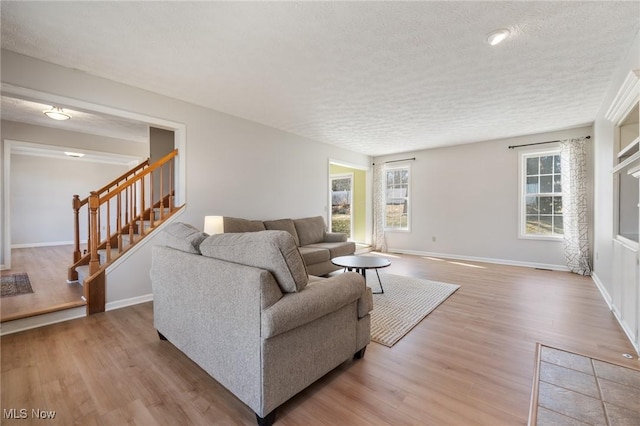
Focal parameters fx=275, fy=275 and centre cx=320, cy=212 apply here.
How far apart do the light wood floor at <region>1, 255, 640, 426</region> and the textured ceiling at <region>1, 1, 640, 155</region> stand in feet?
8.04

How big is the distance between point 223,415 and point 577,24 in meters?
3.49

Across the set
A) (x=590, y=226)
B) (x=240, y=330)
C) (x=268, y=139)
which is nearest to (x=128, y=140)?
(x=268, y=139)

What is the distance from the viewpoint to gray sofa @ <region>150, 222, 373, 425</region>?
4.43ft

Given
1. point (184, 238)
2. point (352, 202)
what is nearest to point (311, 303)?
point (184, 238)

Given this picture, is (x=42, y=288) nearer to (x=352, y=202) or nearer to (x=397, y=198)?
(x=352, y=202)

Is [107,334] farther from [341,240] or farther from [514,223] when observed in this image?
[514,223]

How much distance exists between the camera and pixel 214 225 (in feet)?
11.5

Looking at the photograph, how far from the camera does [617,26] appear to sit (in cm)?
205

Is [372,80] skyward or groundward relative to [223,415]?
skyward

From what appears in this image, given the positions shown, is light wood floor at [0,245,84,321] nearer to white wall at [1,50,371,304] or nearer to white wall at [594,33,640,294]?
white wall at [1,50,371,304]

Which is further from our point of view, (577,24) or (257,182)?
(257,182)

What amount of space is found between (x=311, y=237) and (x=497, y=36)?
356 cm

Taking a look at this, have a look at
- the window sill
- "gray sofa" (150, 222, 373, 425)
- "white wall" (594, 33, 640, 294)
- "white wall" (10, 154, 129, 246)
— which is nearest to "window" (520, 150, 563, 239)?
the window sill

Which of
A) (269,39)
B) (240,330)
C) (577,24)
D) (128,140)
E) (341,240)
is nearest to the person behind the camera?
(240,330)
